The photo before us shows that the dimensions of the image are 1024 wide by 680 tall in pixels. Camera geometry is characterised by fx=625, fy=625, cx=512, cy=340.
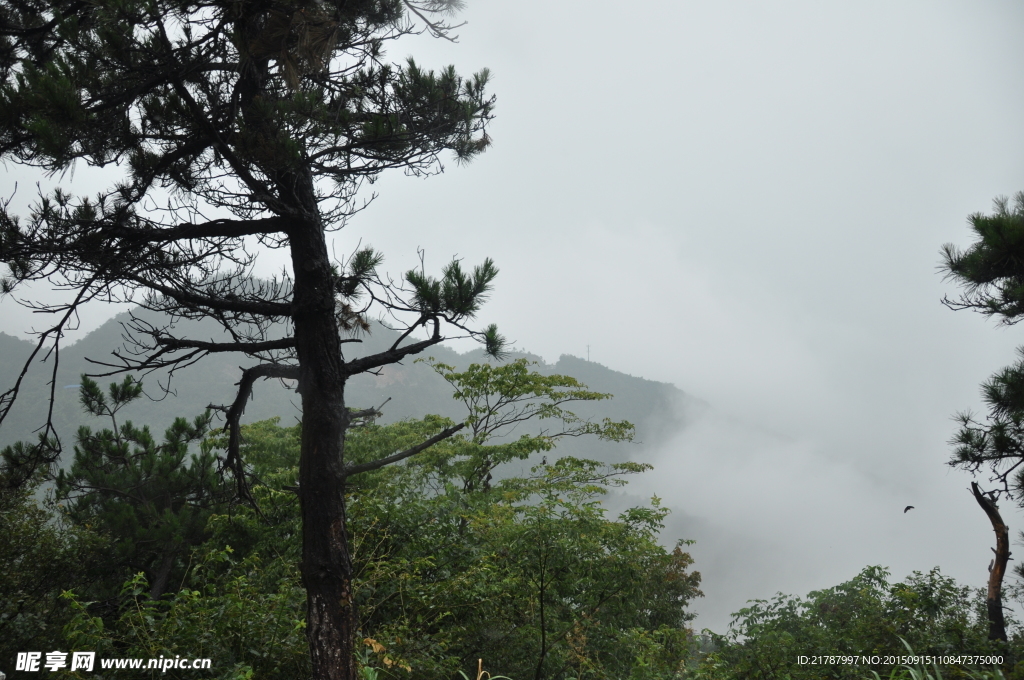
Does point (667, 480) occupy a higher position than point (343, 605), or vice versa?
→ point (667, 480)

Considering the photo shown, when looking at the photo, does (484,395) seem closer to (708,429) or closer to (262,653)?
(262,653)

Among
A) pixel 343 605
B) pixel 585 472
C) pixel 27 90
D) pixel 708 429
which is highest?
pixel 708 429

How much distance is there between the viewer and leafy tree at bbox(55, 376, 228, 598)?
20.7 feet

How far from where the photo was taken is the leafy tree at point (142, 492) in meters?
6.31

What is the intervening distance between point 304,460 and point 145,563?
188 inches

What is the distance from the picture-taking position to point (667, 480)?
2753 inches

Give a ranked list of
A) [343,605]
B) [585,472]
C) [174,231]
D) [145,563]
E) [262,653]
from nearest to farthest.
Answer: [343,605], [174,231], [262,653], [145,563], [585,472]

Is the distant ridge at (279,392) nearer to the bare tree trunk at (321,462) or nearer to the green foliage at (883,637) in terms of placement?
the green foliage at (883,637)

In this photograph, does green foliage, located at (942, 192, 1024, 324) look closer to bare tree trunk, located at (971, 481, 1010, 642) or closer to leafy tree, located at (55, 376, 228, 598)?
bare tree trunk, located at (971, 481, 1010, 642)

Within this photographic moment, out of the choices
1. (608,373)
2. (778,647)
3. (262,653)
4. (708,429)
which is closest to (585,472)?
(778,647)

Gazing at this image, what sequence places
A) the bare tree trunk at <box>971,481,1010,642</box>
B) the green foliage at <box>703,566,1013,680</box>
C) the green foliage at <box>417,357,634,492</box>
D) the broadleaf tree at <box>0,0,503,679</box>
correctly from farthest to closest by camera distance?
the green foliage at <box>417,357,634,492</box> < the bare tree trunk at <box>971,481,1010,642</box> < the green foliage at <box>703,566,1013,680</box> < the broadleaf tree at <box>0,0,503,679</box>

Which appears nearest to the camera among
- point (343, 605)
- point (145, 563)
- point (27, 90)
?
point (27, 90)

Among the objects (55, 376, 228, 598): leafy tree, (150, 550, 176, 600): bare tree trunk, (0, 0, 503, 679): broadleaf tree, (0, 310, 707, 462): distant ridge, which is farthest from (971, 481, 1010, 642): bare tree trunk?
(0, 310, 707, 462): distant ridge

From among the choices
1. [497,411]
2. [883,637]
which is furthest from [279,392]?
[883,637]
